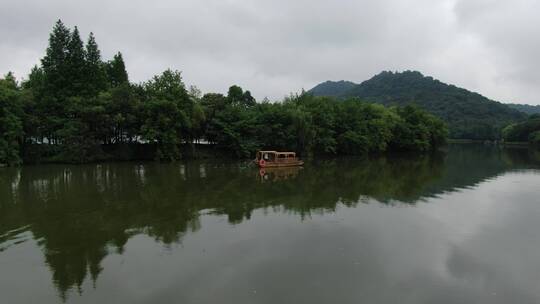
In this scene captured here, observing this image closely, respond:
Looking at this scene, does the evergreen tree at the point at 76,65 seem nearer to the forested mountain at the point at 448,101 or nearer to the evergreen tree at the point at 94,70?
the evergreen tree at the point at 94,70

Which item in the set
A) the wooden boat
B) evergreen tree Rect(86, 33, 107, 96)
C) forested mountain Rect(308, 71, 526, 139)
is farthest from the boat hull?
forested mountain Rect(308, 71, 526, 139)

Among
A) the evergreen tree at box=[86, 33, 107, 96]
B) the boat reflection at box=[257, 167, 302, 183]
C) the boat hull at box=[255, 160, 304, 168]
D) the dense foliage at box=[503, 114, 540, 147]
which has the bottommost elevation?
the boat reflection at box=[257, 167, 302, 183]

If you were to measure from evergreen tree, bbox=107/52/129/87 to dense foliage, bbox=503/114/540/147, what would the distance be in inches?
3837

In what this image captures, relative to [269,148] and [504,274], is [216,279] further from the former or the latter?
[269,148]

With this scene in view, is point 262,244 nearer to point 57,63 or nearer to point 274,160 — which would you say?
point 274,160

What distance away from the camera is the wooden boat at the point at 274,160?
34844 millimetres

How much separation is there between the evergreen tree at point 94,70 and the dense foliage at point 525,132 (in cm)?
10020

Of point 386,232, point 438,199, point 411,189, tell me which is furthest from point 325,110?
point 386,232

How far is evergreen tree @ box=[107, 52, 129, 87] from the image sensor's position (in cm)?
4772

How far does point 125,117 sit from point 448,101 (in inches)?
5765

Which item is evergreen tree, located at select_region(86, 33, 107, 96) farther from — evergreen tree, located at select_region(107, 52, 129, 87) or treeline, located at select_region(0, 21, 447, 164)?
evergreen tree, located at select_region(107, 52, 129, 87)

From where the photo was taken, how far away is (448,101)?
153 metres

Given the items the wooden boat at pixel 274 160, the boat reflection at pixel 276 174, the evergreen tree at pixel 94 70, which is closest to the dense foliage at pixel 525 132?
the wooden boat at pixel 274 160

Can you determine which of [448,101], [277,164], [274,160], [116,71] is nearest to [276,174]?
[277,164]
